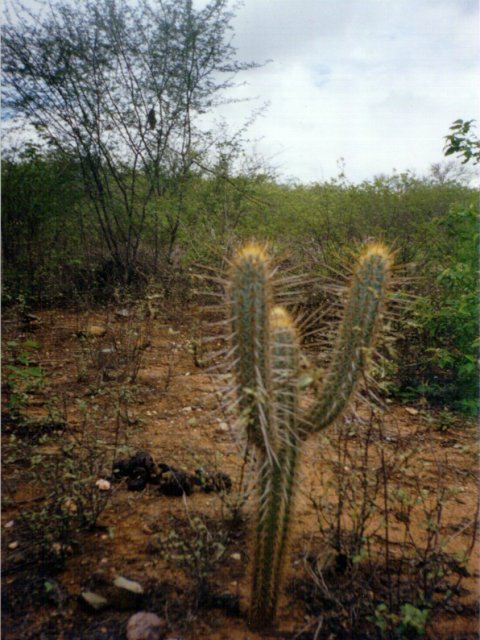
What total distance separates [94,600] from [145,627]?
0.25 meters

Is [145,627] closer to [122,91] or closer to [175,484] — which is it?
[175,484]

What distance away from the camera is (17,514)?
251cm

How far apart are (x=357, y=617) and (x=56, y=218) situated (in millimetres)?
6930

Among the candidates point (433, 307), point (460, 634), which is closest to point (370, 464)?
point (460, 634)

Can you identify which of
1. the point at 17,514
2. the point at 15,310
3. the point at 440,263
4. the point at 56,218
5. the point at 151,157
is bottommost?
the point at 17,514

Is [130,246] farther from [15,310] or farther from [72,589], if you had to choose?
[72,589]

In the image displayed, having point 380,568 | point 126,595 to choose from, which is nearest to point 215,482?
point 126,595

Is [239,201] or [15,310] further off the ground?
[239,201]

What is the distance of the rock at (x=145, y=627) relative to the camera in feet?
6.15

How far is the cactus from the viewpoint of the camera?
5.81 ft

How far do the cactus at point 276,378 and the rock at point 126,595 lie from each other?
1.52 ft

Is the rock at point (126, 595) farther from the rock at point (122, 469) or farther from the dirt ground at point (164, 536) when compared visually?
the rock at point (122, 469)

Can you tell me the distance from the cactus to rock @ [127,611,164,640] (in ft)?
1.20

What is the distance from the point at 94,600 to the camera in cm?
201
